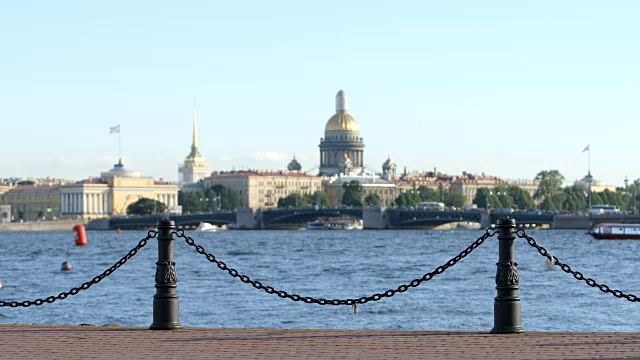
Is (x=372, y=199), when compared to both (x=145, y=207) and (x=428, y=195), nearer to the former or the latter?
(x=428, y=195)

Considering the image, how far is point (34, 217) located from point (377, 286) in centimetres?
13200

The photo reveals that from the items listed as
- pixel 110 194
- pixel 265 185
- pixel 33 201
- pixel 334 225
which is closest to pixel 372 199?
pixel 265 185

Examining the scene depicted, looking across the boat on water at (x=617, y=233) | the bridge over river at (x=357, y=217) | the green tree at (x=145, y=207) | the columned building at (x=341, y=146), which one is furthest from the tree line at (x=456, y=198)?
the boat on water at (x=617, y=233)

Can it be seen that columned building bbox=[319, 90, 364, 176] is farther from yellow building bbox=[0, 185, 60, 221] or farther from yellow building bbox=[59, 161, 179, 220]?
yellow building bbox=[0, 185, 60, 221]

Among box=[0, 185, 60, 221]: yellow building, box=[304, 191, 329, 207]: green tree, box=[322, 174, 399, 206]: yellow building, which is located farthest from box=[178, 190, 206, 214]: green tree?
box=[322, 174, 399, 206]: yellow building

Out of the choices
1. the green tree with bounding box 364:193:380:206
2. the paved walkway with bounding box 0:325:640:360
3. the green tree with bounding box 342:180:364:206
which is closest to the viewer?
the paved walkway with bounding box 0:325:640:360

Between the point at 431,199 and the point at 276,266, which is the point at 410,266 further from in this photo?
the point at 431,199

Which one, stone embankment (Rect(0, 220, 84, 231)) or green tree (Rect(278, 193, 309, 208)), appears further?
green tree (Rect(278, 193, 309, 208))

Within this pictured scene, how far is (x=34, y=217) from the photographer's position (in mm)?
162125

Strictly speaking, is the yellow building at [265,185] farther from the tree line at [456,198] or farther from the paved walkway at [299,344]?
the paved walkway at [299,344]

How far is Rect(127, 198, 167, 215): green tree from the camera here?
14375 cm

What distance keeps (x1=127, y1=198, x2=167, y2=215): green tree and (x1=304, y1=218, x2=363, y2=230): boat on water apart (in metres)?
24.1

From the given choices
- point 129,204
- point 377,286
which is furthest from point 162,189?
point 377,286

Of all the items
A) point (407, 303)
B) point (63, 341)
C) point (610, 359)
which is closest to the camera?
point (610, 359)
